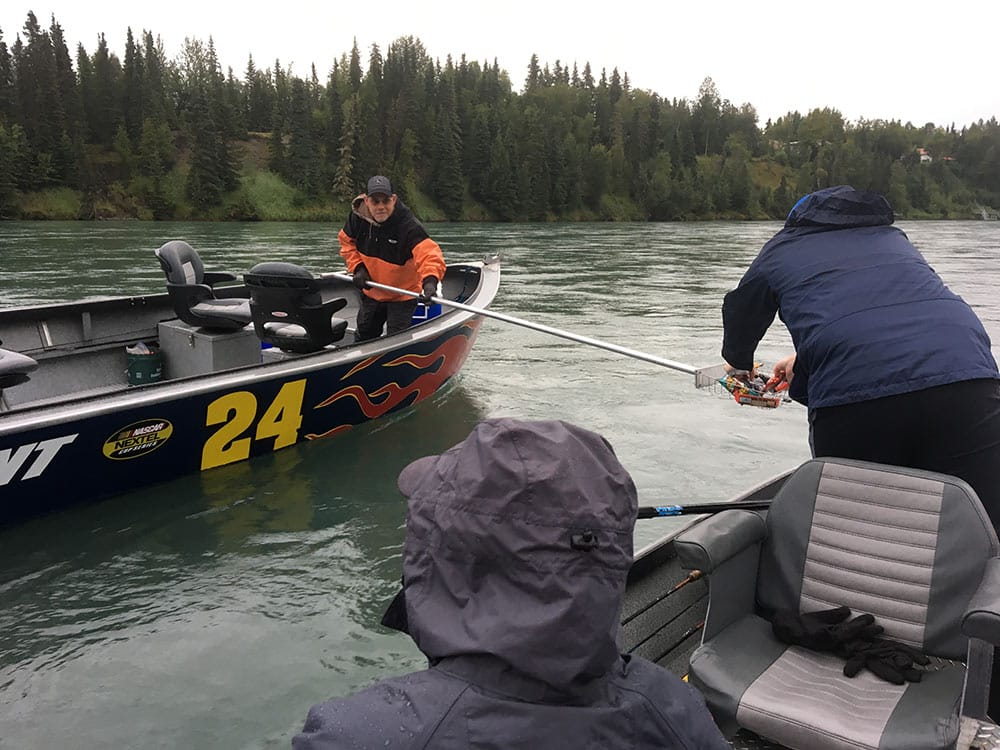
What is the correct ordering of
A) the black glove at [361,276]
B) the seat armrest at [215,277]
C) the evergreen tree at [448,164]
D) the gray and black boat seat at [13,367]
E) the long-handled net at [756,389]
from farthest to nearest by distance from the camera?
the evergreen tree at [448,164]
the seat armrest at [215,277]
the black glove at [361,276]
the gray and black boat seat at [13,367]
the long-handled net at [756,389]

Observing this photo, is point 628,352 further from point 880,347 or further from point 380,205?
point 880,347

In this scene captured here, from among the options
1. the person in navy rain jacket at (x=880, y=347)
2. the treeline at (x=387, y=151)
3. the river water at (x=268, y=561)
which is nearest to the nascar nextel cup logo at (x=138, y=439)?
the river water at (x=268, y=561)

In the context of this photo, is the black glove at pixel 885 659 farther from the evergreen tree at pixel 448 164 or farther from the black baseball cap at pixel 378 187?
the evergreen tree at pixel 448 164

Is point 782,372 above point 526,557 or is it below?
below

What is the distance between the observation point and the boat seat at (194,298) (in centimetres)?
591

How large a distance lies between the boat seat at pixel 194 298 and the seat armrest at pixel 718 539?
4.24m

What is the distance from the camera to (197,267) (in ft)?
21.1

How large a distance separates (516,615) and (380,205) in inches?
215

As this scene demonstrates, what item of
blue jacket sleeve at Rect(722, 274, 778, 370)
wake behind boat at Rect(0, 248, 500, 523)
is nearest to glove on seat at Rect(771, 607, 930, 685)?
blue jacket sleeve at Rect(722, 274, 778, 370)

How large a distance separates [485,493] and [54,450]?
13.0 ft

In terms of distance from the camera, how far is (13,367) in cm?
427

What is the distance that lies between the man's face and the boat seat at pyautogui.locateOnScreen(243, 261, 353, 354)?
0.79 metres

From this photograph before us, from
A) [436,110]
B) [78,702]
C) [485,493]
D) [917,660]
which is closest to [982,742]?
[917,660]

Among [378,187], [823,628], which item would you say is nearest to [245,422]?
[378,187]
